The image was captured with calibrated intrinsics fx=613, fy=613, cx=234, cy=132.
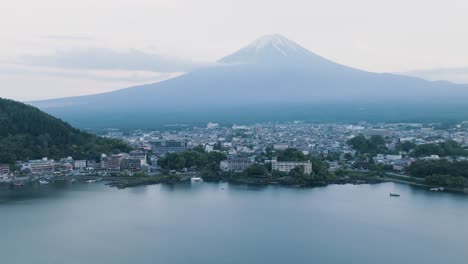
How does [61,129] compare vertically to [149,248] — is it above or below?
above

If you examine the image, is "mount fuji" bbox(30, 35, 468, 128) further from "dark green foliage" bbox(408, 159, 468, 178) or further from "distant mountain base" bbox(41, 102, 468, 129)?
"dark green foliage" bbox(408, 159, 468, 178)

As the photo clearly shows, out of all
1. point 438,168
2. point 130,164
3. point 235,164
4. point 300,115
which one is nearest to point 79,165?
point 130,164

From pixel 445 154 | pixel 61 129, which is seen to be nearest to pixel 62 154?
pixel 61 129

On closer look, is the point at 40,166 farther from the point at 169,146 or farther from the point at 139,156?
the point at 169,146

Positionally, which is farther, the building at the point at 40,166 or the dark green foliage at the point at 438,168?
the building at the point at 40,166

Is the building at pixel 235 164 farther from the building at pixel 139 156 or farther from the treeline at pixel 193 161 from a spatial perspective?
the building at pixel 139 156

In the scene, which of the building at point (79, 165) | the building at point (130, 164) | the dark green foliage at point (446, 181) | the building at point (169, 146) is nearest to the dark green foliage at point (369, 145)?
the building at point (169, 146)

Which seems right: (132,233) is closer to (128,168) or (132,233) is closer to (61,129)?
(128,168)
